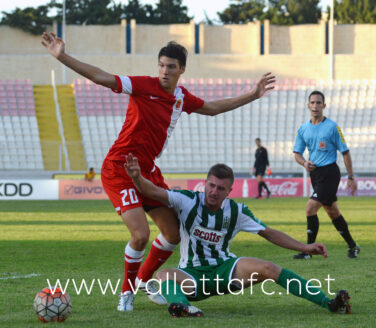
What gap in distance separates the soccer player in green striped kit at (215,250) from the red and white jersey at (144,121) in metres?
0.46

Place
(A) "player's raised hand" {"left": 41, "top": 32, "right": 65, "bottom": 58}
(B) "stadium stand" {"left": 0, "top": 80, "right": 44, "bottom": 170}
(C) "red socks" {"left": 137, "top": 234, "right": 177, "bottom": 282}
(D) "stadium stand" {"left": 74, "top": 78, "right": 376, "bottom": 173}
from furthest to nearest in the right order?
1. (D) "stadium stand" {"left": 74, "top": 78, "right": 376, "bottom": 173}
2. (B) "stadium stand" {"left": 0, "top": 80, "right": 44, "bottom": 170}
3. (C) "red socks" {"left": 137, "top": 234, "right": 177, "bottom": 282}
4. (A) "player's raised hand" {"left": 41, "top": 32, "right": 65, "bottom": 58}

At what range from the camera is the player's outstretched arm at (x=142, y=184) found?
5.25 m

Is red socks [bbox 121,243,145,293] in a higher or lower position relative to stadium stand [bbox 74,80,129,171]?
higher

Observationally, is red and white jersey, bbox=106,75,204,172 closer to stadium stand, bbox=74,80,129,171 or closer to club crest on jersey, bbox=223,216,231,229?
club crest on jersey, bbox=223,216,231,229

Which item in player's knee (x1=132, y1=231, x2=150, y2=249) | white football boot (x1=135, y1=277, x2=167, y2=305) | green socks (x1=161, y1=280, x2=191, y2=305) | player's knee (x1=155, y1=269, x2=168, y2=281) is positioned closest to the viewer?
green socks (x1=161, y1=280, x2=191, y2=305)

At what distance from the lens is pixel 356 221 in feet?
52.3

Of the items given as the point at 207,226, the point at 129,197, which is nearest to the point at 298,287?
the point at 207,226

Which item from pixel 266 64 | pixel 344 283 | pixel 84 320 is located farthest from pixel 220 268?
pixel 266 64

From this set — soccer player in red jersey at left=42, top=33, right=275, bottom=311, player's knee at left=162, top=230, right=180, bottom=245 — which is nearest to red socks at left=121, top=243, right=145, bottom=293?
soccer player in red jersey at left=42, top=33, right=275, bottom=311

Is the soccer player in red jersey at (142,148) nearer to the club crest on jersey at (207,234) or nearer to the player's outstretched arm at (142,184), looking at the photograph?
the player's outstretched arm at (142,184)

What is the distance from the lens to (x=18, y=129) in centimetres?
3309

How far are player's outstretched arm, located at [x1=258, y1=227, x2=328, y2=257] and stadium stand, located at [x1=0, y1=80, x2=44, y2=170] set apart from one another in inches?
973

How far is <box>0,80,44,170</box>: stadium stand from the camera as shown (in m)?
31.3

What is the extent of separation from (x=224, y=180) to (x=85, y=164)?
988 inches
